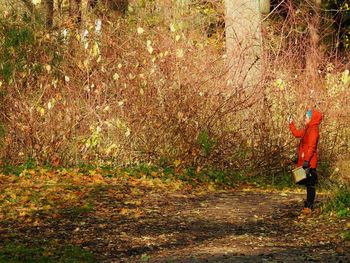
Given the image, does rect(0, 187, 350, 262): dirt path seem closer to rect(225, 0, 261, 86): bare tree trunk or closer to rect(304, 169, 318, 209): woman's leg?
rect(304, 169, 318, 209): woman's leg

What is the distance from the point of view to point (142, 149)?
15102 mm

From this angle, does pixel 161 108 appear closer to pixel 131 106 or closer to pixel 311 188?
pixel 131 106

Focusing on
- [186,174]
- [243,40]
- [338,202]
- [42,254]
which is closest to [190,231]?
[42,254]

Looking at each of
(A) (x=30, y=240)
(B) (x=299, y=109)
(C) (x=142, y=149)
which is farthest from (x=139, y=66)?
(A) (x=30, y=240)

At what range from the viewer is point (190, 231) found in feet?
32.7

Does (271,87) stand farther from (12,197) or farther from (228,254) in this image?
(228,254)

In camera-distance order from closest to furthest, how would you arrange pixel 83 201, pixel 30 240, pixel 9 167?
pixel 30 240 < pixel 83 201 < pixel 9 167

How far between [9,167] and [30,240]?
5097 millimetres

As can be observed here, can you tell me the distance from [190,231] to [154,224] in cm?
53

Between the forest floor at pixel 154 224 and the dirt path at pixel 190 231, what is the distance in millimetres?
11

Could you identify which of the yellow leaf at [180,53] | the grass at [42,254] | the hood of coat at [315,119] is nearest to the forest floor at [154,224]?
the grass at [42,254]

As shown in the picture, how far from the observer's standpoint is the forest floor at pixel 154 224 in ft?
28.9

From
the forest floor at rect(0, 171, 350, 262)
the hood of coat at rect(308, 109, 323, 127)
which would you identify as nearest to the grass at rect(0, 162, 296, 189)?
the forest floor at rect(0, 171, 350, 262)

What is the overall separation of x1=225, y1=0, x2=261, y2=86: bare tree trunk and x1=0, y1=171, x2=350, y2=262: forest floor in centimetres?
280
